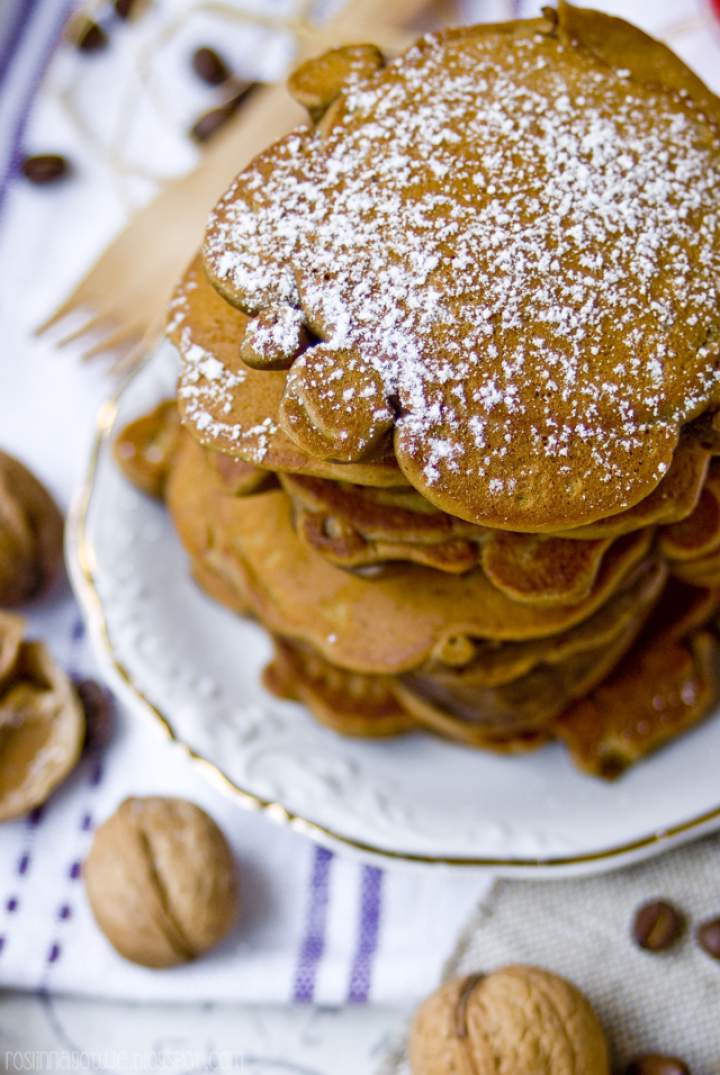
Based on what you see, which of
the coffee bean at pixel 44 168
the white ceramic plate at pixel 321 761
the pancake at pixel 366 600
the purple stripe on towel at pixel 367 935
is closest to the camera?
the pancake at pixel 366 600

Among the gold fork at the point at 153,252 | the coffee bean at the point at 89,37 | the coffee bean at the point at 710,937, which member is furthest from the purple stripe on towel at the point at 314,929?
the coffee bean at the point at 89,37

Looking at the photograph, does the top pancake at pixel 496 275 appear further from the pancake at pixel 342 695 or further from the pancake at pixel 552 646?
the pancake at pixel 342 695

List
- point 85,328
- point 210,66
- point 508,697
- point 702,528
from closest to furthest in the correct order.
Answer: point 702,528, point 508,697, point 85,328, point 210,66

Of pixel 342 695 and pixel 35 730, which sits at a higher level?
pixel 342 695

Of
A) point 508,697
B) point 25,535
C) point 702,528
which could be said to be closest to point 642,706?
point 508,697

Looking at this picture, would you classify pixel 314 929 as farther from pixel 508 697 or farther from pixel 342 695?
pixel 508 697

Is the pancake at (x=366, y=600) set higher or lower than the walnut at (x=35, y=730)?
higher

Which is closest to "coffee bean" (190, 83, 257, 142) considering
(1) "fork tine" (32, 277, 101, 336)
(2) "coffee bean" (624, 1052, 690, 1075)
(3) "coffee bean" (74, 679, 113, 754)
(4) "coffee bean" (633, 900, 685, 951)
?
(1) "fork tine" (32, 277, 101, 336)

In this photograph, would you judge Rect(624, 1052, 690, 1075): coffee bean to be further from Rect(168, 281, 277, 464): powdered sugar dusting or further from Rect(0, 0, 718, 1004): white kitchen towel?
Rect(168, 281, 277, 464): powdered sugar dusting
